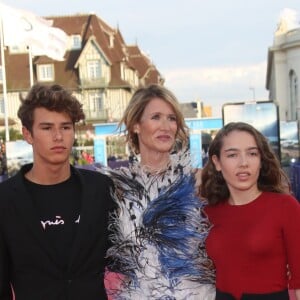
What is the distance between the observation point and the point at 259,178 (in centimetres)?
304

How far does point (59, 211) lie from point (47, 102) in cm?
57

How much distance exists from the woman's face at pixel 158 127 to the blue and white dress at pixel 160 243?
0.71 feet

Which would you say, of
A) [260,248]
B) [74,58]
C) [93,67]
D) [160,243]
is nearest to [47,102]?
[160,243]

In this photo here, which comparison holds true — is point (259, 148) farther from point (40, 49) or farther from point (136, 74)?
point (136, 74)

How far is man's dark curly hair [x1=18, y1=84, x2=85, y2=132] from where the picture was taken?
278cm

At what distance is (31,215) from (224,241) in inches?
40.0

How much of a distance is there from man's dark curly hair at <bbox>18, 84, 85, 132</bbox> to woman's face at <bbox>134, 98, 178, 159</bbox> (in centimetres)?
47

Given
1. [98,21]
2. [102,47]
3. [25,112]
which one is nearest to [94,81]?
[102,47]

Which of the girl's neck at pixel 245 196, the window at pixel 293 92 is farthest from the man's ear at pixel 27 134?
the window at pixel 293 92

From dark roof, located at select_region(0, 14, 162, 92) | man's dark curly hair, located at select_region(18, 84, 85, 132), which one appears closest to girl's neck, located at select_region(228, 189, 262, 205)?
man's dark curly hair, located at select_region(18, 84, 85, 132)

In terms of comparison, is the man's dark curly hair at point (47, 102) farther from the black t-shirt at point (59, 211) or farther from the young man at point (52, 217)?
the black t-shirt at point (59, 211)

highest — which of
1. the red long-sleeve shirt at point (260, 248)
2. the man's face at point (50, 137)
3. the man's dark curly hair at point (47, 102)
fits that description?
the man's dark curly hair at point (47, 102)

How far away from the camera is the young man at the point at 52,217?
2.60m

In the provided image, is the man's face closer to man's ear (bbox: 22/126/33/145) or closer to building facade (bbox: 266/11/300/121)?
man's ear (bbox: 22/126/33/145)
